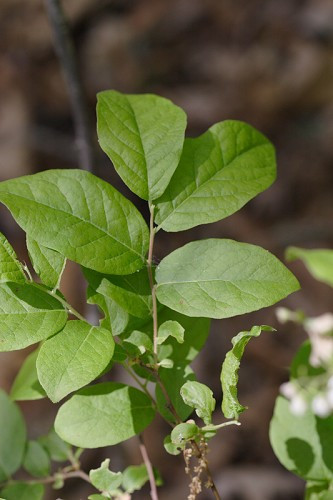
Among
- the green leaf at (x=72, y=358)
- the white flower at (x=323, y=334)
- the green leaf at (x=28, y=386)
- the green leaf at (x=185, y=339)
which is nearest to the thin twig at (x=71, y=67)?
the green leaf at (x=28, y=386)

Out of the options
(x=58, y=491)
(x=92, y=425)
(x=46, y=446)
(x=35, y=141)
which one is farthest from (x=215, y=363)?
(x=92, y=425)

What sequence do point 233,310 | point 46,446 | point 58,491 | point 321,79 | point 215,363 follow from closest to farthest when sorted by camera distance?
point 233,310 → point 46,446 → point 58,491 → point 215,363 → point 321,79

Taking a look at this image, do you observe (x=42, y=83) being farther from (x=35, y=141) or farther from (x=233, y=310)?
(x=233, y=310)

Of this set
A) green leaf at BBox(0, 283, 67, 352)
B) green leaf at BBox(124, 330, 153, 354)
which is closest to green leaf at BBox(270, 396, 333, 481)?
green leaf at BBox(124, 330, 153, 354)

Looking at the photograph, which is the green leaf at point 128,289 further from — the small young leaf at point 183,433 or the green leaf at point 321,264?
the green leaf at point 321,264

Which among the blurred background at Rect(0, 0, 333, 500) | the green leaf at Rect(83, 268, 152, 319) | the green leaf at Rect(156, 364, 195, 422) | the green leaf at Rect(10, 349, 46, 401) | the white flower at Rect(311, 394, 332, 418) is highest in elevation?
the green leaf at Rect(83, 268, 152, 319)

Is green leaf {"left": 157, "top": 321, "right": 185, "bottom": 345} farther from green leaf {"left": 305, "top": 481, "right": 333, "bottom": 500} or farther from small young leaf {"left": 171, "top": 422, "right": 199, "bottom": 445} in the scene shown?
green leaf {"left": 305, "top": 481, "right": 333, "bottom": 500}

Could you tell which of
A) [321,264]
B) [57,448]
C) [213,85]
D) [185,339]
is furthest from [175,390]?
[213,85]
